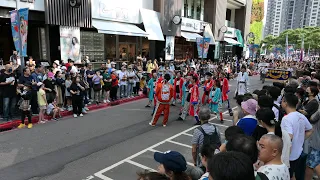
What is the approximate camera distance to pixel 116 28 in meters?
17.0

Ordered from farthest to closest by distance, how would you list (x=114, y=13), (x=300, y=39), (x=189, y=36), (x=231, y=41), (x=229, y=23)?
(x=300, y=39), (x=229, y=23), (x=231, y=41), (x=189, y=36), (x=114, y=13)

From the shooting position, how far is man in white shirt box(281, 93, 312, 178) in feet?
12.2

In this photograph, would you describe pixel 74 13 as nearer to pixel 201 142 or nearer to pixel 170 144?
pixel 170 144

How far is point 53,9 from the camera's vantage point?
13.1m

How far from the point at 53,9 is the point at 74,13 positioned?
1.31 metres

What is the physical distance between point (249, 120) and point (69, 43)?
499 inches

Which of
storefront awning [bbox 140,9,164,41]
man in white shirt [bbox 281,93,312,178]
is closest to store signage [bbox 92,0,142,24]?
storefront awning [bbox 140,9,164,41]

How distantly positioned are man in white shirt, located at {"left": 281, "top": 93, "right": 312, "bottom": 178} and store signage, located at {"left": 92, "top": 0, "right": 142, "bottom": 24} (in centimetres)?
1431

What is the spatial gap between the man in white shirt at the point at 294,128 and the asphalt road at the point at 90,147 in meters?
2.73

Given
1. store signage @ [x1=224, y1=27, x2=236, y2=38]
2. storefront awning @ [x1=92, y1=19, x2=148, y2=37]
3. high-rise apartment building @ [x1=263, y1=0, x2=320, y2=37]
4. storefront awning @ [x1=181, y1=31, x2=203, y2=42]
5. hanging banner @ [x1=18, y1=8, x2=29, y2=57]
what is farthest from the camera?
high-rise apartment building @ [x1=263, y1=0, x2=320, y2=37]

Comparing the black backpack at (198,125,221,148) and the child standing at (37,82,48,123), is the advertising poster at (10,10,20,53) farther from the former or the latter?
the black backpack at (198,125,221,148)

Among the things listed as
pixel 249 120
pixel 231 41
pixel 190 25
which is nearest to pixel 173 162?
pixel 249 120

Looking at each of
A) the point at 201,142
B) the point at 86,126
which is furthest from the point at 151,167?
the point at 86,126

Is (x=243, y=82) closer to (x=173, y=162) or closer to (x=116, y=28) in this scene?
(x=116, y=28)
